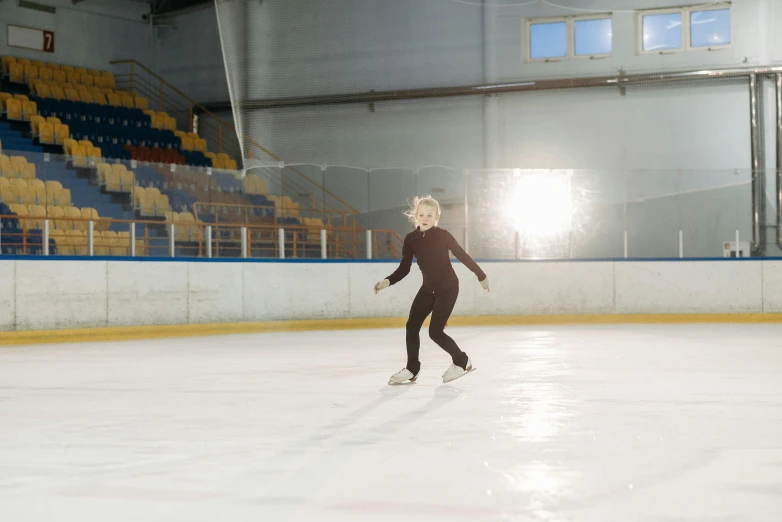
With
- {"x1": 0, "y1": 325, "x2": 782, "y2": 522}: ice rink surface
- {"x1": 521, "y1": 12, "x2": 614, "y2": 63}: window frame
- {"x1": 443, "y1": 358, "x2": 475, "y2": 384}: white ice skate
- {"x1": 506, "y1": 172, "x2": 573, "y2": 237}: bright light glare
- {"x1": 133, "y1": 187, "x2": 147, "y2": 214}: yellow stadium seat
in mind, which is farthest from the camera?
{"x1": 521, "y1": 12, "x2": 614, "y2": 63}: window frame

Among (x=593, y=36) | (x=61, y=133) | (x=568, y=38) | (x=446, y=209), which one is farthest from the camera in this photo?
(x=568, y=38)

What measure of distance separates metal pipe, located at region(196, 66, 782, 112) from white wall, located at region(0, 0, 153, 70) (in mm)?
5087

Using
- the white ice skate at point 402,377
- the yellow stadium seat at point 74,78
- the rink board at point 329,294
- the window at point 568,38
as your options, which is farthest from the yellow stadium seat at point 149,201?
the window at point 568,38

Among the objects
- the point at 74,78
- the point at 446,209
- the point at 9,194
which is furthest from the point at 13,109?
the point at 446,209

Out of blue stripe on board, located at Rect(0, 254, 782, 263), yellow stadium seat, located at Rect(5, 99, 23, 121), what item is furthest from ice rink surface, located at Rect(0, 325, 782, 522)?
yellow stadium seat, located at Rect(5, 99, 23, 121)

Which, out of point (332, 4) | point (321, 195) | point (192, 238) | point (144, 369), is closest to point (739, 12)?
point (332, 4)

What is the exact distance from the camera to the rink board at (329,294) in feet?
39.7

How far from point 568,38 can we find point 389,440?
17.8 m

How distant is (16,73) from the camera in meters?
21.8

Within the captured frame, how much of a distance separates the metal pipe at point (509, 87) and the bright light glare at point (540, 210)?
6068 millimetres

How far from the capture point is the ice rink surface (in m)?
3.38

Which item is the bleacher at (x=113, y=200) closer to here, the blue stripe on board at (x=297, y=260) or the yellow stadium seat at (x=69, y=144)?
the yellow stadium seat at (x=69, y=144)

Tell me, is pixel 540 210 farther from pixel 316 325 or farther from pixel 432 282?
pixel 432 282

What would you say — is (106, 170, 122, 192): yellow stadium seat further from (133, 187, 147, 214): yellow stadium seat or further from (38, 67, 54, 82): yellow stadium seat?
(38, 67, 54, 82): yellow stadium seat
